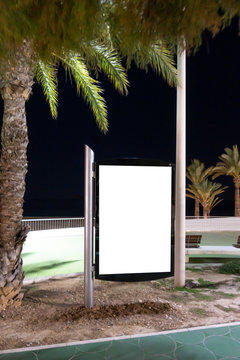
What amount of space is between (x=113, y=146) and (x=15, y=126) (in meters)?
70.6

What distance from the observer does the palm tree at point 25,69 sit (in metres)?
2.67

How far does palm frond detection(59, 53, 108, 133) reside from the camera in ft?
28.5

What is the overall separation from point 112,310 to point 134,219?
5.65ft

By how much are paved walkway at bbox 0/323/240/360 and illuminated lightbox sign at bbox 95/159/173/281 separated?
140cm

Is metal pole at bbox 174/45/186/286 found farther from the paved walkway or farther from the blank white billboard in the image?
the paved walkway

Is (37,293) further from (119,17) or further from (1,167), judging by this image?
(119,17)

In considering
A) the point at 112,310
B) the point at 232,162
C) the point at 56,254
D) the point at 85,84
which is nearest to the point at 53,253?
the point at 56,254

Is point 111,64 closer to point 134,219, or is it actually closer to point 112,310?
point 134,219

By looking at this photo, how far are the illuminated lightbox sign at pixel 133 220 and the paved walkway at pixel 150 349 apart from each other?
1400 millimetres

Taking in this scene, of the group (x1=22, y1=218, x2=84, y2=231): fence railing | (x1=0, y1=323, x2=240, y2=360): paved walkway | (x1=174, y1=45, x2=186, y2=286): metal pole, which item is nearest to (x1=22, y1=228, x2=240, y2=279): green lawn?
(x1=22, y1=218, x2=84, y2=231): fence railing

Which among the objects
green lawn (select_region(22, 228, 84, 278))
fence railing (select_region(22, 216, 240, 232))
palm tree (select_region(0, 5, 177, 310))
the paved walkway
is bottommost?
green lawn (select_region(22, 228, 84, 278))

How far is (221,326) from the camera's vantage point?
5.41 meters

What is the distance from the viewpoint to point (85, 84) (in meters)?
9.33

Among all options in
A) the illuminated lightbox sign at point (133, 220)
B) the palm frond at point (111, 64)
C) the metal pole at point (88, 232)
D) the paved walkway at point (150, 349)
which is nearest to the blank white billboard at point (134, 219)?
the illuminated lightbox sign at point (133, 220)
